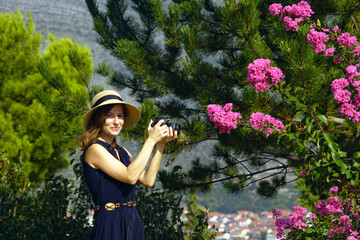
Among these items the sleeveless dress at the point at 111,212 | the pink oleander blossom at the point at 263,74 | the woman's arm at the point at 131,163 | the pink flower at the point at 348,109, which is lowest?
the sleeveless dress at the point at 111,212

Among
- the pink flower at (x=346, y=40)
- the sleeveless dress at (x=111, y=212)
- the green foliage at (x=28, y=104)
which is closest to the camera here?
the sleeveless dress at (x=111, y=212)

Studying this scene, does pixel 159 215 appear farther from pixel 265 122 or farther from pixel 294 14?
pixel 294 14

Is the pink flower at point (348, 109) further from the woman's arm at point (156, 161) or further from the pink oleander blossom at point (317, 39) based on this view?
the woman's arm at point (156, 161)

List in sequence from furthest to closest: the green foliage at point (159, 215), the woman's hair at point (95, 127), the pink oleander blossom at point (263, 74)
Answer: the green foliage at point (159, 215) < the pink oleander blossom at point (263, 74) < the woman's hair at point (95, 127)

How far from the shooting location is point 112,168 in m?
2.47

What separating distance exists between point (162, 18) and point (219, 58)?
1411 mm

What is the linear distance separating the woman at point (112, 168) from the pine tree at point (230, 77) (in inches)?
58.3

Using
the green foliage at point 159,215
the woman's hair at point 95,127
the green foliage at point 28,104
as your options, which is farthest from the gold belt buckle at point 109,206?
the green foliage at point 28,104

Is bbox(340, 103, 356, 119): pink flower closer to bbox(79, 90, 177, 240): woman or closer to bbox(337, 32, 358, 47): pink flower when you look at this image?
bbox(337, 32, 358, 47): pink flower

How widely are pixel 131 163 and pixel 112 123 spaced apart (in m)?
0.33

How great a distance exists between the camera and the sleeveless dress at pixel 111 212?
8.29 ft

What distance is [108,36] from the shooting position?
6441 mm

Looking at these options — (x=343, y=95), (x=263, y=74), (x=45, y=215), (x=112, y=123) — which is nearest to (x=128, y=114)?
(x=112, y=123)

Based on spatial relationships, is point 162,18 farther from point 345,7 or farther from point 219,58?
point 345,7
